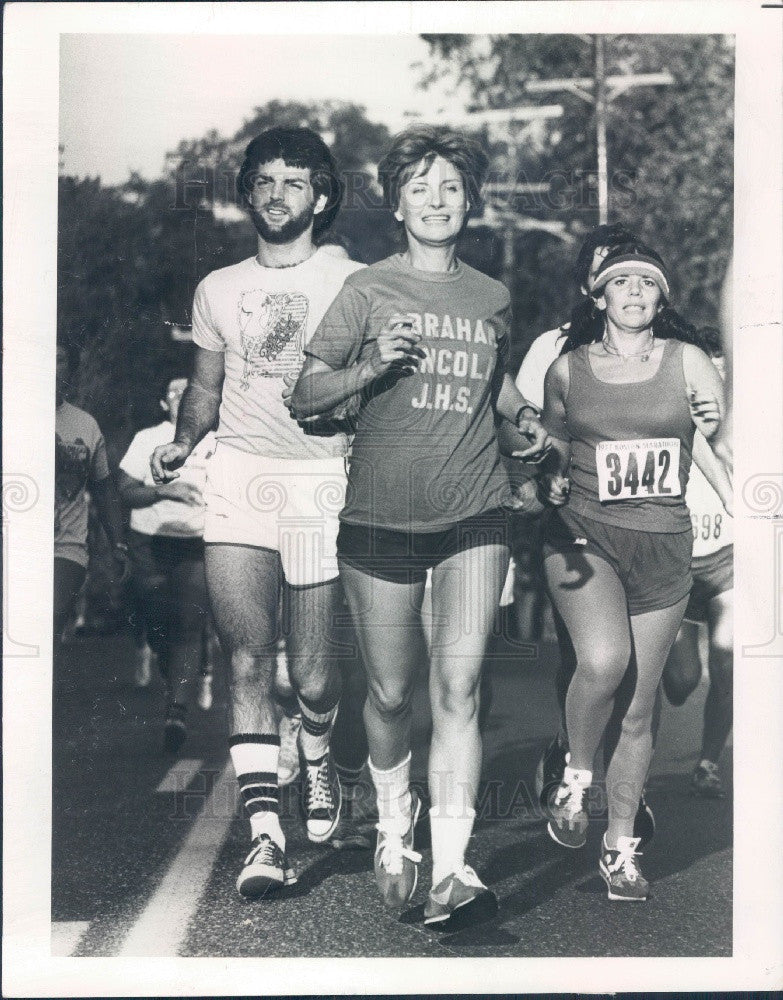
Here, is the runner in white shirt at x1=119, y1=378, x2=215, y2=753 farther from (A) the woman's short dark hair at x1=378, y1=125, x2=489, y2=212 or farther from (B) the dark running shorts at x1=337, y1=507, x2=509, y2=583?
(A) the woman's short dark hair at x1=378, y1=125, x2=489, y2=212

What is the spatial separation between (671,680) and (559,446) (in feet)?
2.85

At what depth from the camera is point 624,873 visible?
4410mm

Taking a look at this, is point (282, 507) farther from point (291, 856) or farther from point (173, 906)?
point (173, 906)

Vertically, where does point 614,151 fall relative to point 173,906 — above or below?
above

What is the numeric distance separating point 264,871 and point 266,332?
5.77ft

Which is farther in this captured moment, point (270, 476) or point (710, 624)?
point (710, 624)

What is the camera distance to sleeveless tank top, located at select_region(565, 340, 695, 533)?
14.3ft

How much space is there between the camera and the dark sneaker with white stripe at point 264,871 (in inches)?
171

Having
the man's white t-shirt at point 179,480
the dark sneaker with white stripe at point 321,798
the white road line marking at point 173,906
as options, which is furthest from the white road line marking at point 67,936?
the man's white t-shirt at point 179,480

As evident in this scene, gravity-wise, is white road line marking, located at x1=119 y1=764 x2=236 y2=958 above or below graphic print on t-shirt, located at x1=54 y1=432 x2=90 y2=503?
below

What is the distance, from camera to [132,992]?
4379 millimetres

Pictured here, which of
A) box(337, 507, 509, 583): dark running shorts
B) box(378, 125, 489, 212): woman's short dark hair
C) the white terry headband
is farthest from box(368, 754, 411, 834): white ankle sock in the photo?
box(378, 125, 489, 212): woman's short dark hair

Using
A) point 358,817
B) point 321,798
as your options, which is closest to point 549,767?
point 358,817

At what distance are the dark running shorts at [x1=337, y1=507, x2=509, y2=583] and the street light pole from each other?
105 cm
